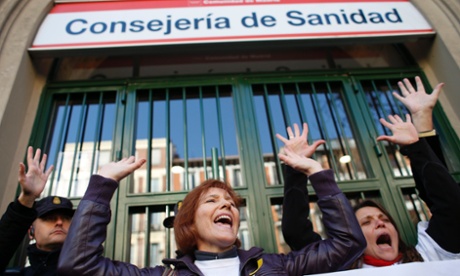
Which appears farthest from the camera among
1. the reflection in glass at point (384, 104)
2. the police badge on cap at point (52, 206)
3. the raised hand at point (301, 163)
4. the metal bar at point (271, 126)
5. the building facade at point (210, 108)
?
the reflection in glass at point (384, 104)

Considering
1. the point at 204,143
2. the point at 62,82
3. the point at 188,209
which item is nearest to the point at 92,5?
the point at 62,82

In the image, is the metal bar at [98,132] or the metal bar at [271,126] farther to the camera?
the metal bar at [271,126]

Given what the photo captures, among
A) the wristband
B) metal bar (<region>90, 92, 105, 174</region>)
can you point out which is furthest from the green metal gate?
the wristband

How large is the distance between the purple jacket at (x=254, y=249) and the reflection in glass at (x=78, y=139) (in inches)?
49.7

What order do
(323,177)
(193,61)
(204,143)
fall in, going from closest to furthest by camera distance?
(323,177) < (204,143) < (193,61)

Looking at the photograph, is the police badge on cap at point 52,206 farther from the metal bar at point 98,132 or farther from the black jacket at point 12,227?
the metal bar at point 98,132

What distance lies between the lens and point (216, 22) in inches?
120

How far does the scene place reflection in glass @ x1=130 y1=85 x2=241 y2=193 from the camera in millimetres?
2934

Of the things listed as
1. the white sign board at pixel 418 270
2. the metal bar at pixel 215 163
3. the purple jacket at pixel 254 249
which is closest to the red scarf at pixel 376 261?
the purple jacket at pixel 254 249

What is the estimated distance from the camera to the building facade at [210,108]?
2617 mm

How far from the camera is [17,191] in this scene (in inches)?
99.3

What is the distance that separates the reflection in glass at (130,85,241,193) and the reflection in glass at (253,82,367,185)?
1.03ft

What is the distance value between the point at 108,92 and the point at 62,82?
1.47ft

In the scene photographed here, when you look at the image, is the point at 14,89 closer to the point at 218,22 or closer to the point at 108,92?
the point at 108,92
